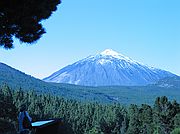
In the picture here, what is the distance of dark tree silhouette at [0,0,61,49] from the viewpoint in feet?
40.3

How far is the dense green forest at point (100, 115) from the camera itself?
239 ft

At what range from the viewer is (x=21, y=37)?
13719 mm

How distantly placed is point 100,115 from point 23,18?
344 feet

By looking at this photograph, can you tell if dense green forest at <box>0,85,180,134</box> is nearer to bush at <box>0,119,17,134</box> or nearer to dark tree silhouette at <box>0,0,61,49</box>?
bush at <box>0,119,17,134</box>

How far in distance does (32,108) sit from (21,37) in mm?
97338

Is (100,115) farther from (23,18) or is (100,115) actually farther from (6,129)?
(23,18)

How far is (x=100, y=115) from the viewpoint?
4584 inches

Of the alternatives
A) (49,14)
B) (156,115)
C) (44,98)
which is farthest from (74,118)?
(49,14)

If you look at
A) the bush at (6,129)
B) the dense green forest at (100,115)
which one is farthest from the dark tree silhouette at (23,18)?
the dense green forest at (100,115)

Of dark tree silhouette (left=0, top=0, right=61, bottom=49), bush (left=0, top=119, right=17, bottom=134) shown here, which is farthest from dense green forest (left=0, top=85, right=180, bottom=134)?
dark tree silhouette (left=0, top=0, right=61, bottom=49)

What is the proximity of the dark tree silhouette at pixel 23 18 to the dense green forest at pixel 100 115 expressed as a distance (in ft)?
112

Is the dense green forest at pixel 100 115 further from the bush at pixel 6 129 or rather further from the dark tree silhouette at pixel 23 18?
the dark tree silhouette at pixel 23 18

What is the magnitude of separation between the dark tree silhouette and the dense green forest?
3409 centimetres

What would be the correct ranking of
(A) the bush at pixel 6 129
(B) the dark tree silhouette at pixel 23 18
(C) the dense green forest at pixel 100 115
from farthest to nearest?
(C) the dense green forest at pixel 100 115, (A) the bush at pixel 6 129, (B) the dark tree silhouette at pixel 23 18
